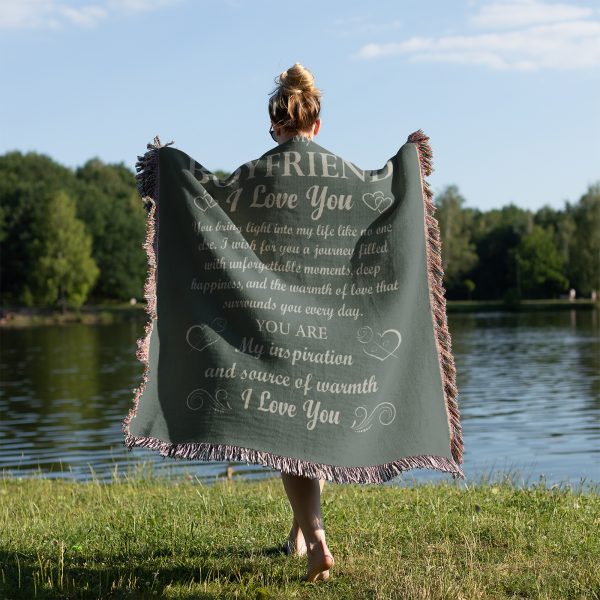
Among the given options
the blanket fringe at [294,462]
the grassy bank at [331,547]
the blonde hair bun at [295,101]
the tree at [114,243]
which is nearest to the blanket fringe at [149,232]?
the blanket fringe at [294,462]

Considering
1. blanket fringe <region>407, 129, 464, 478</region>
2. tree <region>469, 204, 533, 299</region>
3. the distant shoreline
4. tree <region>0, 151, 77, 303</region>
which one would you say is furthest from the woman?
tree <region>469, 204, 533, 299</region>

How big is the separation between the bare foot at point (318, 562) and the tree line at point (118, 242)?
7000 centimetres

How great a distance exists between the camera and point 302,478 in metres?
4.82

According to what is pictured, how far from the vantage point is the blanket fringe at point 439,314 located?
500 centimetres

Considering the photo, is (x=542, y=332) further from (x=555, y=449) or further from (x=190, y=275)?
(x=190, y=275)

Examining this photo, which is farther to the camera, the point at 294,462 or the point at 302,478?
the point at 302,478

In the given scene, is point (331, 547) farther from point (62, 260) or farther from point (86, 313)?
point (86, 313)

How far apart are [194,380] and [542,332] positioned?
46304 mm

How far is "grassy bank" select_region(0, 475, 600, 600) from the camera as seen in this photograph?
15.5 ft

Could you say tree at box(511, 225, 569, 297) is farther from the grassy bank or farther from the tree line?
the grassy bank

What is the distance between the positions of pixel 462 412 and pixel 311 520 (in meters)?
16.8

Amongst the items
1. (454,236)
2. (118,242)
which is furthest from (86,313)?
(454,236)

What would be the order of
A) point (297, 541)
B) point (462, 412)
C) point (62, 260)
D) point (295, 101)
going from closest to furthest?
1. point (295, 101)
2. point (297, 541)
3. point (462, 412)
4. point (62, 260)

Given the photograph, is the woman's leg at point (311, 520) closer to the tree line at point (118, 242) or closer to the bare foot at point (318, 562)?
the bare foot at point (318, 562)
